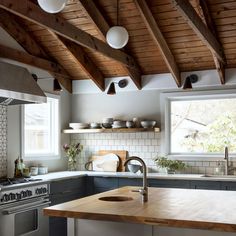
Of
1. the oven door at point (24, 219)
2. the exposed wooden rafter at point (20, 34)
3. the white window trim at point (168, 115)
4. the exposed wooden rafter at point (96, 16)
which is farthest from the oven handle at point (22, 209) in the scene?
the exposed wooden rafter at point (96, 16)

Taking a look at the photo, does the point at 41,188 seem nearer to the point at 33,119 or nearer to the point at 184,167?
the point at 33,119

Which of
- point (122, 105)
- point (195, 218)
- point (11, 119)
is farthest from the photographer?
point (122, 105)

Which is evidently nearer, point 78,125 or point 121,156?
point 121,156

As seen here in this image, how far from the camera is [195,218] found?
8.49 ft

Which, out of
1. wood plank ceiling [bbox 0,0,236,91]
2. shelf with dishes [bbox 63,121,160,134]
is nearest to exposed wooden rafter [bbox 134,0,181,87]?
wood plank ceiling [bbox 0,0,236,91]

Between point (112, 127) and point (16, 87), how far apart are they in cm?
221

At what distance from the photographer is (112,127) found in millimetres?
6625

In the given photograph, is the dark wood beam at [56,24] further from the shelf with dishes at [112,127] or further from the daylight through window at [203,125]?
the daylight through window at [203,125]

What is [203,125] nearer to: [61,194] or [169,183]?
[169,183]

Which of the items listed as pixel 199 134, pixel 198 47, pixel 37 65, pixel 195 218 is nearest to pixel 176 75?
pixel 198 47

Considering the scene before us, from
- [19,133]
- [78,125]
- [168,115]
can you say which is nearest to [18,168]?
[19,133]

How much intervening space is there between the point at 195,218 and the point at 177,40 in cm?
361

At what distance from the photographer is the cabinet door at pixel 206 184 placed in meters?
5.33

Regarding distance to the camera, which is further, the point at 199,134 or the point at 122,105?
the point at 122,105
